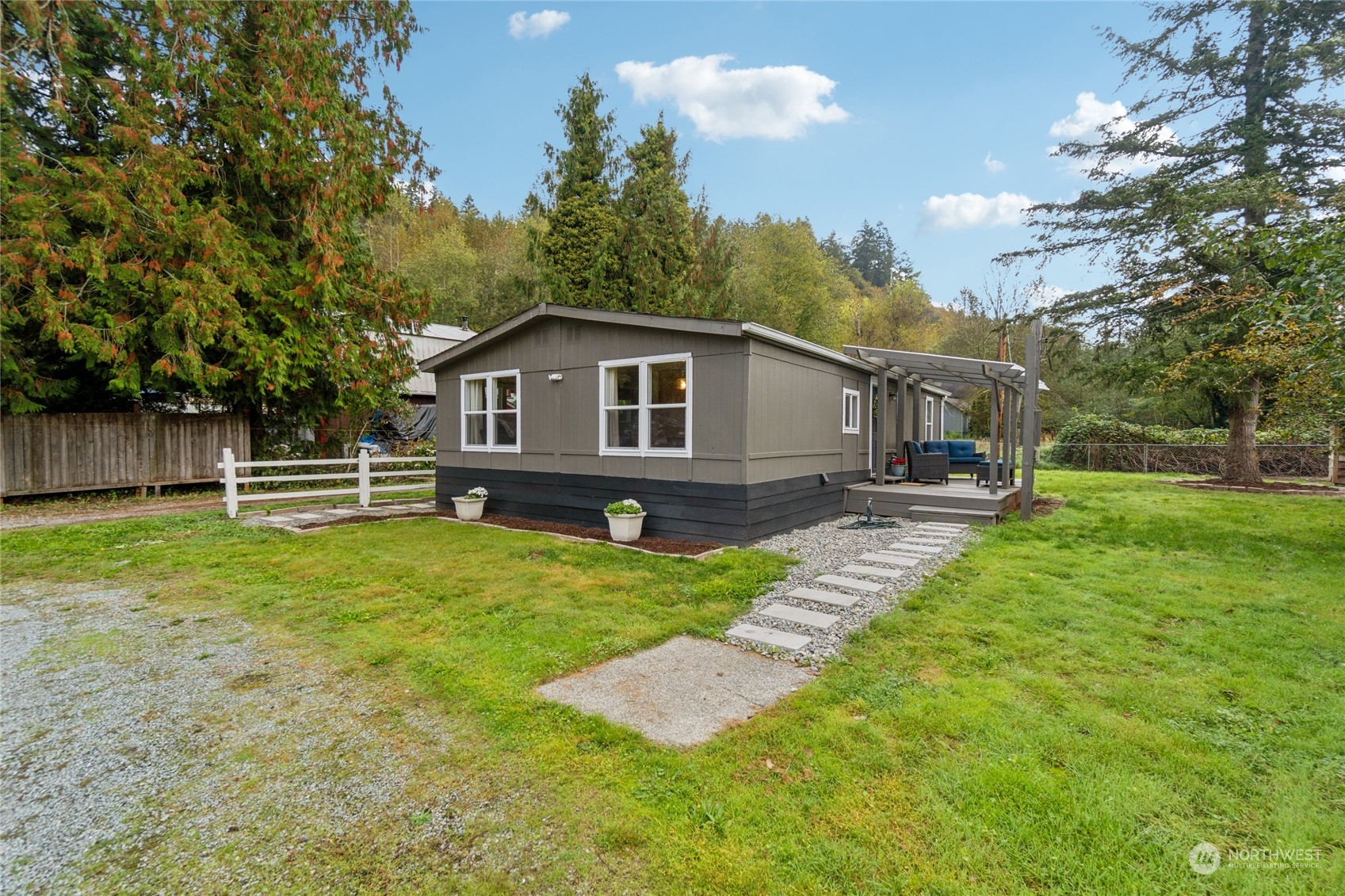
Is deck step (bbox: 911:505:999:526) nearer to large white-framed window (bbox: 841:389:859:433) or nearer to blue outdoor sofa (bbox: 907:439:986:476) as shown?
large white-framed window (bbox: 841:389:859:433)

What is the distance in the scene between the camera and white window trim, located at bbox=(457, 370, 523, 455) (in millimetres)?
8500

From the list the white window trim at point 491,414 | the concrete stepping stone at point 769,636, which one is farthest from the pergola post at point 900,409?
the concrete stepping stone at point 769,636

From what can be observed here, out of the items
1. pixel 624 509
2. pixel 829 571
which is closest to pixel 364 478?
pixel 624 509

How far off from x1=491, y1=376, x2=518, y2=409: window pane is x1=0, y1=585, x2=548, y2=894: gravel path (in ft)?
18.1

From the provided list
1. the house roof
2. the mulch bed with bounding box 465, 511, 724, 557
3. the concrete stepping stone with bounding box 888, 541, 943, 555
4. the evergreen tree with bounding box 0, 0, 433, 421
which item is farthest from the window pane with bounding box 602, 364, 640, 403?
the evergreen tree with bounding box 0, 0, 433, 421

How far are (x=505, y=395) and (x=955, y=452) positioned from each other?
8665 mm

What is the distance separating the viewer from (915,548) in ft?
21.1

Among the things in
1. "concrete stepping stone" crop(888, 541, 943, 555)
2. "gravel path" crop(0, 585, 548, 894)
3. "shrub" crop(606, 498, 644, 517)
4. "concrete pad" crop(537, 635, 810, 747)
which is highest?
"shrub" crop(606, 498, 644, 517)

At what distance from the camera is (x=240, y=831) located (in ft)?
6.46

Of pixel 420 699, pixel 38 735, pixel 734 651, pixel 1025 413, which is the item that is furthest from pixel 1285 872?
pixel 1025 413

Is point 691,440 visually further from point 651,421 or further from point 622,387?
point 622,387

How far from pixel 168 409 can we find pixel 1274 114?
22822 mm

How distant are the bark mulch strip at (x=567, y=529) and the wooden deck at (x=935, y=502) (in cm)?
349

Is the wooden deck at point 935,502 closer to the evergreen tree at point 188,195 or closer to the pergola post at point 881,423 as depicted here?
the pergola post at point 881,423
